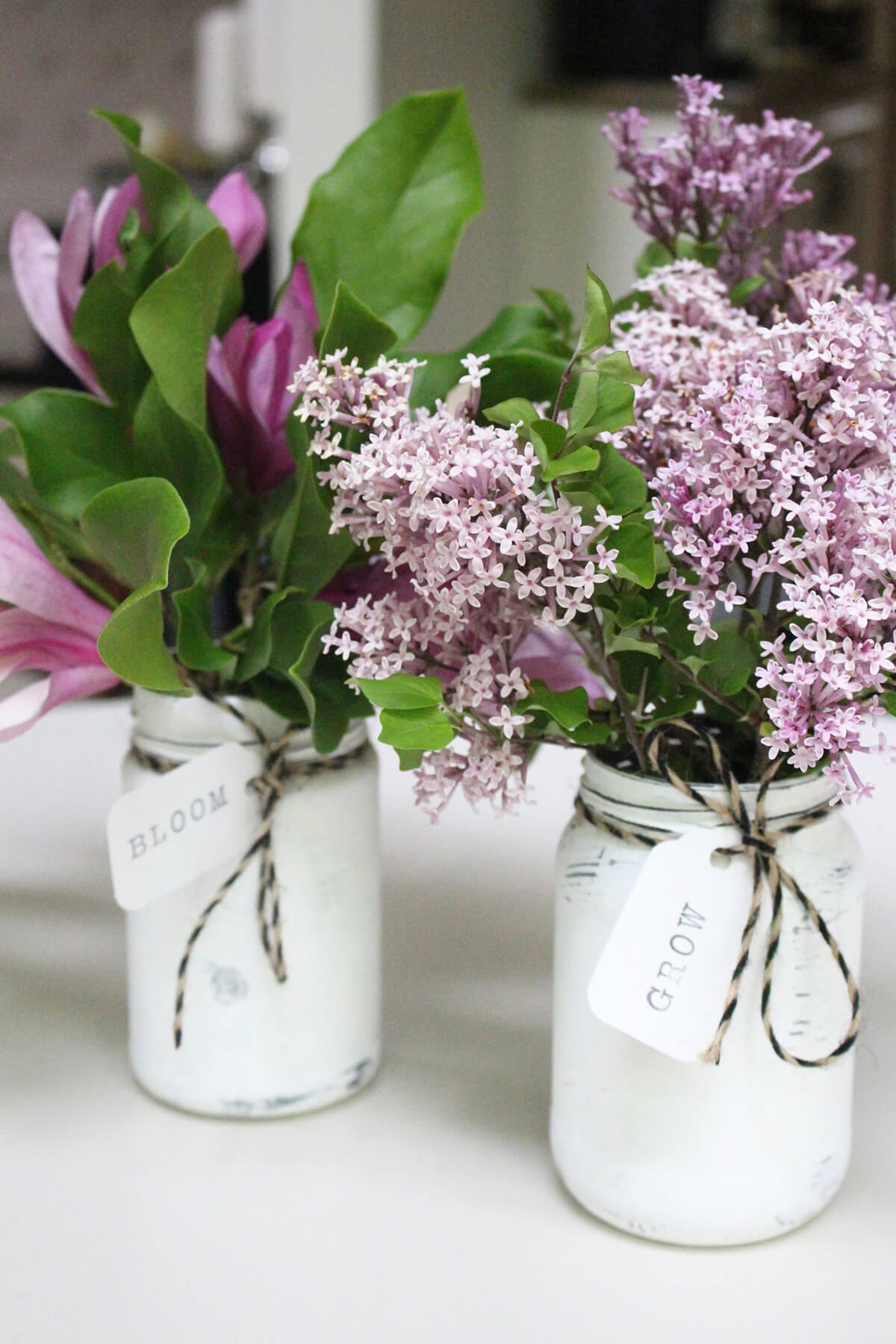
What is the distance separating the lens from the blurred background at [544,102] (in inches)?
104

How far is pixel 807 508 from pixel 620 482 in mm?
65

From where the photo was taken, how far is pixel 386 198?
2.04 feet

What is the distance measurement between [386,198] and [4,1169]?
44cm

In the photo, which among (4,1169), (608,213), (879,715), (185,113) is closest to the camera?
(879,715)

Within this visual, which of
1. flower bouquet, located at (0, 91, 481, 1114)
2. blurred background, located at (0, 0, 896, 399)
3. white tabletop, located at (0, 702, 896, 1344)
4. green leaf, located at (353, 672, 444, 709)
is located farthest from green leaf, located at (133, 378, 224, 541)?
blurred background, located at (0, 0, 896, 399)

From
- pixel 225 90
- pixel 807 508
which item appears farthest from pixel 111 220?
pixel 225 90

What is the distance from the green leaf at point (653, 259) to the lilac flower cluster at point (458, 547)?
7.4 inches

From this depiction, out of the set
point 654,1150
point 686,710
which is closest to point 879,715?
point 686,710

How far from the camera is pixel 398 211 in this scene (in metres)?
0.62

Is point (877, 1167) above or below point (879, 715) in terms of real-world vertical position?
below

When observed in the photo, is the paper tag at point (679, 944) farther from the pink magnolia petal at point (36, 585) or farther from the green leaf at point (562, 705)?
the pink magnolia petal at point (36, 585)

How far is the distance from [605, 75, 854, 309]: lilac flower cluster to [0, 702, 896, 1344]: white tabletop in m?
0.34

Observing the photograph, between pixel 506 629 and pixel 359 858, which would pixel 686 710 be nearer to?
pixel 506 629

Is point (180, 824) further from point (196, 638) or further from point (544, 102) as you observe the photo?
point (544, 102)
